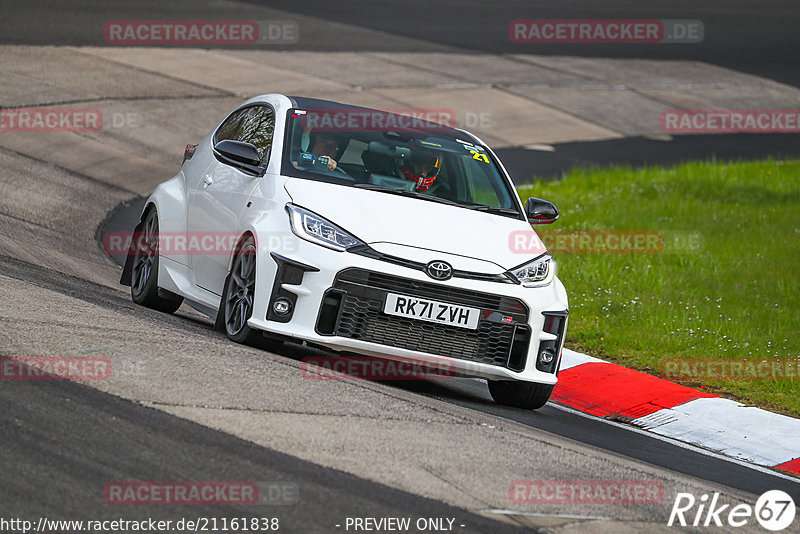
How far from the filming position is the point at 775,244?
15.0m

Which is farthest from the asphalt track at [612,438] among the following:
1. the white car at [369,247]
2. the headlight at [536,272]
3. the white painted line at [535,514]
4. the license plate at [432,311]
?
the white painted line at [535,514]

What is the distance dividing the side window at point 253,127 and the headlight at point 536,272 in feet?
6.33

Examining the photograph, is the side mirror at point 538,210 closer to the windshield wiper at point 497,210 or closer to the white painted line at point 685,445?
the windshield wiper at point 497,210

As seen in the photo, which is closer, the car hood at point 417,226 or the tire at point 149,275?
the car hood at point 417,226

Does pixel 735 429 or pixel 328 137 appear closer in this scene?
pixel 328 137

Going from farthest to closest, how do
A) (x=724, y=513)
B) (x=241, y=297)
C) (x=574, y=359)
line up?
(x=574, y=359)
(x=241, y=297)
(x=724, y=513)

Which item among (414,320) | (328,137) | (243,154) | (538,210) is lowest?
(414,320)

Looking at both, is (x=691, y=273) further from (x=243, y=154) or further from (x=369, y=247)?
(x=369, y=247)

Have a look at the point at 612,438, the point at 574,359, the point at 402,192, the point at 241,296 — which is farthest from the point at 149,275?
the point at 612,438

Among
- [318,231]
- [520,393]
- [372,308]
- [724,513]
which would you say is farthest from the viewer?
[520,393]

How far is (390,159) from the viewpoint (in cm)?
→ 866

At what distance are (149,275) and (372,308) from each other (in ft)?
8.96

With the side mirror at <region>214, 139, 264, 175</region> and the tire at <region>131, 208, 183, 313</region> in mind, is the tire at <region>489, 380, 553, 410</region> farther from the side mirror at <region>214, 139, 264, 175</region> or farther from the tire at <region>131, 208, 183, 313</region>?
the tire at <region>131, 208, 183, 313</region>

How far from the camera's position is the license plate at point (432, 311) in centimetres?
752
